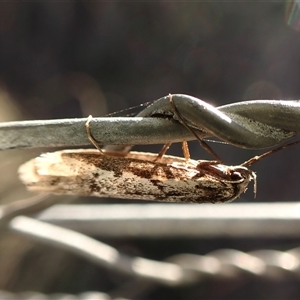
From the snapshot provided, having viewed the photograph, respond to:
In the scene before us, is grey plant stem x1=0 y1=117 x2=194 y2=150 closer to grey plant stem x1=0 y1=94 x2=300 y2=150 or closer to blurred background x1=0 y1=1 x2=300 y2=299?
grey plant stem x1=0 y1=94 x2=300 y2=150

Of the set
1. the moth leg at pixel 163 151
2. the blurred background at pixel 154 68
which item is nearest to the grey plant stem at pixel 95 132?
the moth leg at pixel 163 151

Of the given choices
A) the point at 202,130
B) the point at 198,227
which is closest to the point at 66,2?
the point at 198,227

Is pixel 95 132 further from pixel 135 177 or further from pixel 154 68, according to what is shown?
pixel 154 68

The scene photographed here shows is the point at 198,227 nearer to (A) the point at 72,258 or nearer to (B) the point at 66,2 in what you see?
(A) the point at 72,258

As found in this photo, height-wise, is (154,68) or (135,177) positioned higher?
(154,68)

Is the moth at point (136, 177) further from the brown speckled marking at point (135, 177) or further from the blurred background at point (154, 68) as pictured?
the blurred background at point (154, 68)

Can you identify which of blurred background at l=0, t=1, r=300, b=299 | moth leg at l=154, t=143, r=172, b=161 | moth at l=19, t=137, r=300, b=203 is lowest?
moth at l=19, t=137, r=300, b=203

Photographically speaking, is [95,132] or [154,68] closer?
[95,132]

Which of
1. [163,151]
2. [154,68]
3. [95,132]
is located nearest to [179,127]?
[95,132]

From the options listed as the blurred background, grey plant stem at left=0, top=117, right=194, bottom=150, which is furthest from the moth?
the blurred background
